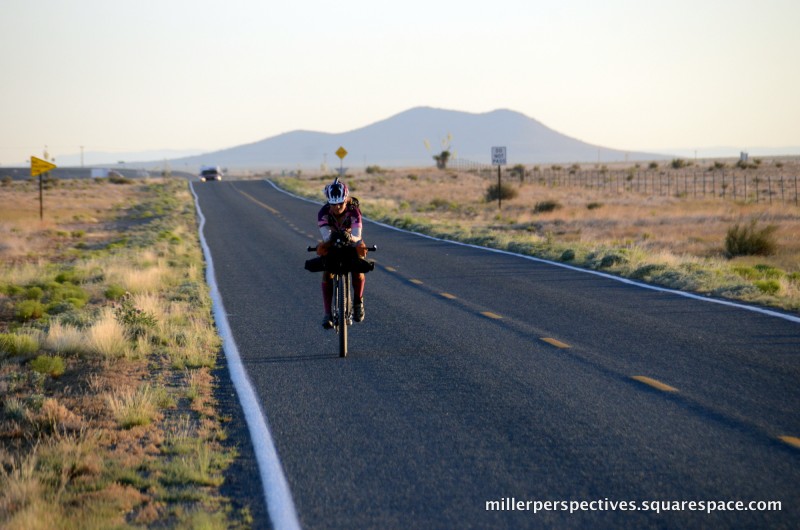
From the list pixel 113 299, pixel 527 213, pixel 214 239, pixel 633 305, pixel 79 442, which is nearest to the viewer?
pixel 79 442

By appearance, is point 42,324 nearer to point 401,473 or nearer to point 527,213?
point 401,473

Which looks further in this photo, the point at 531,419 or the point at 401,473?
the point at 531,419

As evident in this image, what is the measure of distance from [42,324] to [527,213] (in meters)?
30.4

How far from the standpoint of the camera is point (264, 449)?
256 inches

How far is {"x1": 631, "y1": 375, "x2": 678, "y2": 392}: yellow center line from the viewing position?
25.5ft

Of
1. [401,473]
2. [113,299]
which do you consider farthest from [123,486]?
[113,299]

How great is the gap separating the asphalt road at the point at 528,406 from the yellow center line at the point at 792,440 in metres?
0.03

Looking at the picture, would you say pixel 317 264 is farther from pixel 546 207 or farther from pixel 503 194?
pixel 503 194

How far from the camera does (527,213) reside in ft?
135

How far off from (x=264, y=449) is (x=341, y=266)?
3281 mm

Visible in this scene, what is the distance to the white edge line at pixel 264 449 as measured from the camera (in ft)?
17.2

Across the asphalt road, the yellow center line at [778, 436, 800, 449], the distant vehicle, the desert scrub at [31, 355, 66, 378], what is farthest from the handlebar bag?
the distant vehicle

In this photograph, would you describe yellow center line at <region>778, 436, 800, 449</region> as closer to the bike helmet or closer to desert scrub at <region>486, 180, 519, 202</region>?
the bike helmet

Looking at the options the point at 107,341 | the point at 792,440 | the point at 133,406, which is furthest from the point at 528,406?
the point at 107,341
